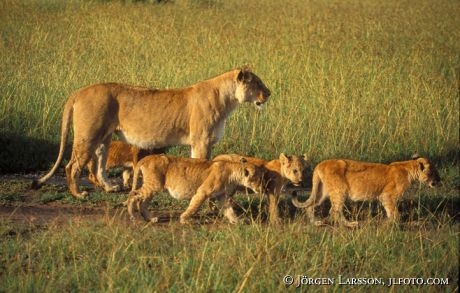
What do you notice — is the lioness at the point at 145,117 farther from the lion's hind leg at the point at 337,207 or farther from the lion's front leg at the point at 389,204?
the lion's front leg at the point at 389,204

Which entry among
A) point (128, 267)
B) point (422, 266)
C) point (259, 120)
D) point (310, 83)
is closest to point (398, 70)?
point (310, 83)

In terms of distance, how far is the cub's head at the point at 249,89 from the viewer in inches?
316

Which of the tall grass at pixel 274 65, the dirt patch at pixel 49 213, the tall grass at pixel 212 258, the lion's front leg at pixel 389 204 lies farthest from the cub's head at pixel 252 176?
the tall grass at pixel 274 65

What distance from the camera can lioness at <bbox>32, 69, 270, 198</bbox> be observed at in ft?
24.9

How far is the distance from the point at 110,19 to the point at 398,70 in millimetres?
6587

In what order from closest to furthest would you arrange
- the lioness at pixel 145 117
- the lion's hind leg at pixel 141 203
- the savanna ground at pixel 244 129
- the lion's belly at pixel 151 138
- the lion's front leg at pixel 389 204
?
the savanna ground at pixel 244 129
the lion's hind leg at pixel 141 203
the lion's front leg at pixel 389 204
the lioness at pixel 145 117
the lion's belly at pixel 151 138

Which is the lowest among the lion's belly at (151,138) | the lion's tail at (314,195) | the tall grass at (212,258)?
the tall grass at (212,258)

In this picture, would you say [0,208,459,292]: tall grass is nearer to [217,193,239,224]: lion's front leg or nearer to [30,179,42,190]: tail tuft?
[217,193,239,224]: lion's front leg

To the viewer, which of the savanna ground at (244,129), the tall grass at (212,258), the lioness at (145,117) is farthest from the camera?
the lioness at (145,117)

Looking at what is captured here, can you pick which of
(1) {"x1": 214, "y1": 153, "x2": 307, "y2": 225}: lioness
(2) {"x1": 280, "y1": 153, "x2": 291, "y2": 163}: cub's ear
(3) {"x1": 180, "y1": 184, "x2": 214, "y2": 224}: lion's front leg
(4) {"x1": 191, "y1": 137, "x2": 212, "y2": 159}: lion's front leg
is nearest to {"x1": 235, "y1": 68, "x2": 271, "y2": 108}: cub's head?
(4) {"x1": 191, "y1": 137, "x2": 212, "y2": 159}: lion's front leg

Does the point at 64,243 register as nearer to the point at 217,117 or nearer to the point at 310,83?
the point at 217,117

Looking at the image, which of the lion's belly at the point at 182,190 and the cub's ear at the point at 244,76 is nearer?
the lion's belly at the point at 182,190

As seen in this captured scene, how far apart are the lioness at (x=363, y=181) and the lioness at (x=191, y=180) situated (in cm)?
58

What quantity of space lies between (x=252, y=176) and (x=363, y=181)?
0.99 m
